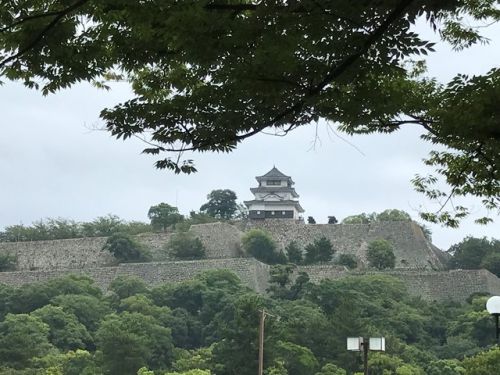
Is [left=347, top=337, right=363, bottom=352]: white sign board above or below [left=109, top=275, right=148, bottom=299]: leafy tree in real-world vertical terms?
below

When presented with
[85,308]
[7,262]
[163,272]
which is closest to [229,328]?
[85,308]

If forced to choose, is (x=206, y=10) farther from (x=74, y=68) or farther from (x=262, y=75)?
(x=74, y=68)

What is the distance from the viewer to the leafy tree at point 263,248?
185ft

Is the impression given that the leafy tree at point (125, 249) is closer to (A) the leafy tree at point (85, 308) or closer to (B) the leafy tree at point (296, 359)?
(A) the leafy tree at point (85, 308)

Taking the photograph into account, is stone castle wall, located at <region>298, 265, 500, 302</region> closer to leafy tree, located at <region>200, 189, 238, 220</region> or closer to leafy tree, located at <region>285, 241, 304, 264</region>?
leafy tree, located at <region>285, 241, 304, 264</region>

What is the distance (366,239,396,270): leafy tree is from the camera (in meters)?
54.3

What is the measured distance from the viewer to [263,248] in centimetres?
5684

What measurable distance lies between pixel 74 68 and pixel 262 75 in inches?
49.4

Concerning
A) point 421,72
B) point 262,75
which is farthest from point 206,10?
point 421,72

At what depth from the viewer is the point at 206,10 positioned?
4758 mm

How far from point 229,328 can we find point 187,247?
24422mm

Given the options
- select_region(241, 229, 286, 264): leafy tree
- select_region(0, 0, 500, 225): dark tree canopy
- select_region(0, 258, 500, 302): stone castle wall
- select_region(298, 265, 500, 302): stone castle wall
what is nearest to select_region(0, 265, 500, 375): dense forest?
select_region(0, 258, 500, 302): stone castle wall

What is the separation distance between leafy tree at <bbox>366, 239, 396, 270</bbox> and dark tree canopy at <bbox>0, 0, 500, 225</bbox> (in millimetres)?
48750

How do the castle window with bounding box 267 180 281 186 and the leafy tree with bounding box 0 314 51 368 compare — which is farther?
the castle window with bounding box 267 180 281 186
